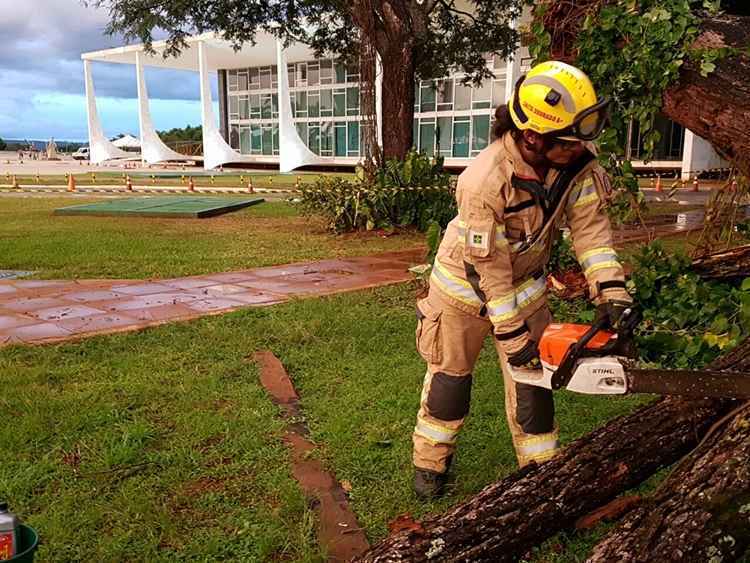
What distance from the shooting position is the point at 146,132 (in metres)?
44.6

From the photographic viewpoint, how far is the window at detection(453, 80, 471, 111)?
108 ft

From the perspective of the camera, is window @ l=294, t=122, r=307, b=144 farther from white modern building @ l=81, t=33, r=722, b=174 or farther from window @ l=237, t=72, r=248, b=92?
window @ l=237, t=72, r=248, b=92

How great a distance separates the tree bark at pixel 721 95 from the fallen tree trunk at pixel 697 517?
1.36 metres

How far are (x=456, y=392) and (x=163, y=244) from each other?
7.09 metres

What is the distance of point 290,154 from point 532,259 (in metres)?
34.6

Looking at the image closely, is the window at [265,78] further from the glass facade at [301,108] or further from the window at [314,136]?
the window at [314,136]

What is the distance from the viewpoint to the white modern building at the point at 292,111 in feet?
104

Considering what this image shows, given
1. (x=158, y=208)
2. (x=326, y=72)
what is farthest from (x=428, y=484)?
(x=326, y=72)

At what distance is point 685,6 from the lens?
2969 millimetres

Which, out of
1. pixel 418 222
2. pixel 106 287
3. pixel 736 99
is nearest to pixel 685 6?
pixel 736 99

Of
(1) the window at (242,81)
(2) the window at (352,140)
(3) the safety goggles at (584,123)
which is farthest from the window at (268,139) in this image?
(3) the safety goggles at (584,123)

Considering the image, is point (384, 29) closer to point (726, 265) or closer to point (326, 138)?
point (726, 265)

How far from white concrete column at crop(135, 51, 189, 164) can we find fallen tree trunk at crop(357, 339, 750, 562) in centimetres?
4571

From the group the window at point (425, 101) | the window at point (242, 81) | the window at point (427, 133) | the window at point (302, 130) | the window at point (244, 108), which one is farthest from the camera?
the window at point (244, 108)
